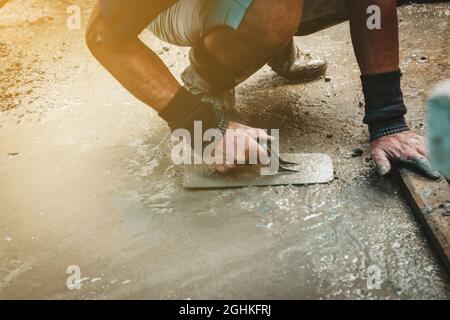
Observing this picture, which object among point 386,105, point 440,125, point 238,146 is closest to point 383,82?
point 386,105

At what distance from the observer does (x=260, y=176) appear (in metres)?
1.66

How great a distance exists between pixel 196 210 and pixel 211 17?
727mm

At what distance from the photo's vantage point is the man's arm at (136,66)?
1.55 m

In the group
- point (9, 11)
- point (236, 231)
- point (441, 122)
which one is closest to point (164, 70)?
point (236, 231)

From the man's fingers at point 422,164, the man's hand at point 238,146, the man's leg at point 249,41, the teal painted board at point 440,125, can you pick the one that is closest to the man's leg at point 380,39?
the man's leg at point 249,41

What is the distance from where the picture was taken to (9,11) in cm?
373

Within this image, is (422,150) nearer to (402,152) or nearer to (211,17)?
(402,152)

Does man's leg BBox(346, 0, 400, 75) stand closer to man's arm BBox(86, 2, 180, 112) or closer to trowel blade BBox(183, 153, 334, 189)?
trowel blade BBox(183, 153, 334, 189)

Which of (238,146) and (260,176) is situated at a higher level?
(238,146)

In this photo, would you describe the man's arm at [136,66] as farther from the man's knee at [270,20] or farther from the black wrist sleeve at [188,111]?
the man's knee at [270,20]
